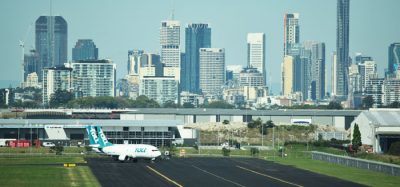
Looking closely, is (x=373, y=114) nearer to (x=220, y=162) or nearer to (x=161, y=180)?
(x=220, y=162)

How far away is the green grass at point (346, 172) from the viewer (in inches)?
3601

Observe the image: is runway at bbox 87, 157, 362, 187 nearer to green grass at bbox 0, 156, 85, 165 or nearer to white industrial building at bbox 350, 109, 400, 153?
green grass at bbox 0, 156, 85, 165

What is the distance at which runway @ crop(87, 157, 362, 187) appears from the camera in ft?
295

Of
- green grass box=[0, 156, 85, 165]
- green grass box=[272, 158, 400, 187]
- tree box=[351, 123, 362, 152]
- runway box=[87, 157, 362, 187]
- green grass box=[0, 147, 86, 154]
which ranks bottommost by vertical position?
runway box=[87, 157, 362, 187]

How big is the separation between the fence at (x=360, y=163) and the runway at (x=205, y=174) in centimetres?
586

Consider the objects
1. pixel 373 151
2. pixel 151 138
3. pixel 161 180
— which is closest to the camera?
pixel 161 180

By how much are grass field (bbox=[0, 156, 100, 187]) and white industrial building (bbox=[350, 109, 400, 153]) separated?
3564cm

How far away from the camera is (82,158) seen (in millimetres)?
128250

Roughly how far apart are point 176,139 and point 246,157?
42.5 m

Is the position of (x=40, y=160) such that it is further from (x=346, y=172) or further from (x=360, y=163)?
(x=346, y=172)

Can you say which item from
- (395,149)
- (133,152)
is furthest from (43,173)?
(395,149)

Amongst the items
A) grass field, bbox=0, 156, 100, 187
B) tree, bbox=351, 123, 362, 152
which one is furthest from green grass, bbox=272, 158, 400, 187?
grass field, bbox=0, 156, 100, 187

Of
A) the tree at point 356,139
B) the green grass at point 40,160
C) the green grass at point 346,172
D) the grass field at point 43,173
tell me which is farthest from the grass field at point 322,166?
the green grass at point 40,160

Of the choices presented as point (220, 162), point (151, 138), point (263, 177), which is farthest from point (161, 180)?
point (151, 138)
